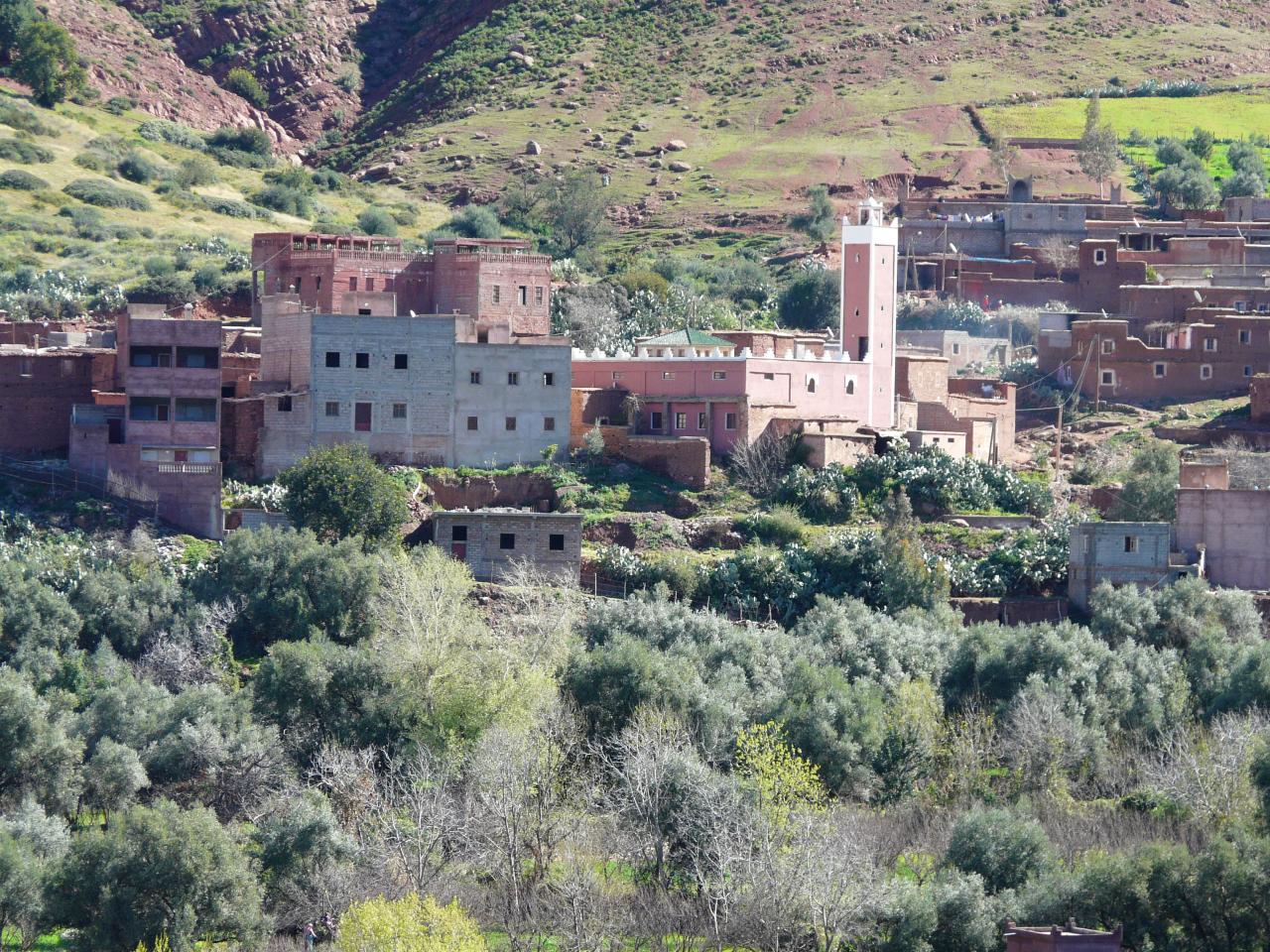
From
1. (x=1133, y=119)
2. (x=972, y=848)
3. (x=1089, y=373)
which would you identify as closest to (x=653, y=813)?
(x=972, y=848)

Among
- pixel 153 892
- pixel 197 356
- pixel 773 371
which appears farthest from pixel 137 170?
pixel 153 892

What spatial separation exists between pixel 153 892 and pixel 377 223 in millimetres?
47156

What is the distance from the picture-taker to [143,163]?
93.6 metres

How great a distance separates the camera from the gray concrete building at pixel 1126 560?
188 ft

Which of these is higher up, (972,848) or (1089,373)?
(1089,373)

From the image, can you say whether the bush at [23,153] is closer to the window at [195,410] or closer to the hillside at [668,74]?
the hillside at [668,74]

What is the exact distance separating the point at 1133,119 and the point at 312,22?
35290 mm

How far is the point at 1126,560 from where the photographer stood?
2265 inches

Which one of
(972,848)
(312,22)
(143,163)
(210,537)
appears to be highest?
(312,22)

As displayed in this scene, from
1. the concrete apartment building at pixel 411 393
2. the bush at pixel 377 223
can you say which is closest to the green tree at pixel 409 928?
the concrete apartment building at pixel 411 393

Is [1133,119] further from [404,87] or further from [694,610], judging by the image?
[694,610]

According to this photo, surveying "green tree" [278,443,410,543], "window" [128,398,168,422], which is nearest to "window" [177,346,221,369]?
"window" [128,398,168,422]

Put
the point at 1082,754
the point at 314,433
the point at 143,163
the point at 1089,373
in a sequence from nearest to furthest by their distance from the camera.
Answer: the point at 1082,754 < the point at 314,433 < the point at 1089,373 < the point at 143,163

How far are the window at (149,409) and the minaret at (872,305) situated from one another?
15.5 m
